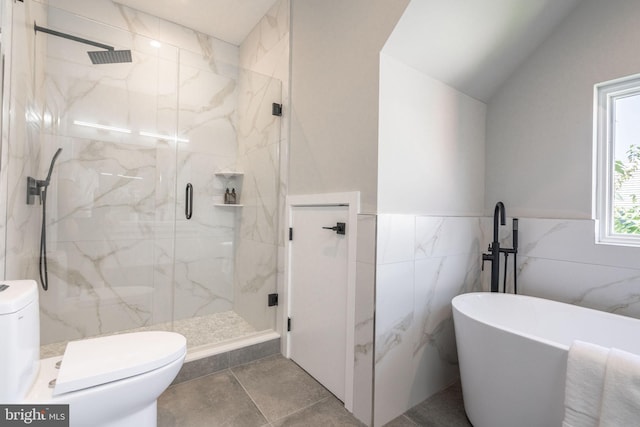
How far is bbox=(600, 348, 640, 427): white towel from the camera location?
89 cm

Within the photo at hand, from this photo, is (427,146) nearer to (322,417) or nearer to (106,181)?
(322,417)

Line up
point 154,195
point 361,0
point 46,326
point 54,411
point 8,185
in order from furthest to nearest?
point 154,195 < point 46,326 < point 361,0 < point 8,185 < point 54,411

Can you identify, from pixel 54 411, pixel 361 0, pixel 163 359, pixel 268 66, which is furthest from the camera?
pixel 268 66

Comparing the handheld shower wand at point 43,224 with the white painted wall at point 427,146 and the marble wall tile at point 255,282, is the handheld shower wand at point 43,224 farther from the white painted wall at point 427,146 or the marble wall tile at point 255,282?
the white painted wall at point 427,146

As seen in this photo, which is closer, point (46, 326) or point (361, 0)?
point (361, 0)

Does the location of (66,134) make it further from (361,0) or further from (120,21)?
(361,0)

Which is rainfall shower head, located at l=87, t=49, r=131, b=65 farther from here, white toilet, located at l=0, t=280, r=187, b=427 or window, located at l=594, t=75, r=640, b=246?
window, located at l=594, t=75, r=640, b=246

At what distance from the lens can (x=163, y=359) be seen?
3.90ft

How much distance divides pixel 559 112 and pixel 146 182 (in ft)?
9.89

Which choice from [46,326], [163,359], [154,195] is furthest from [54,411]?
[154,195]

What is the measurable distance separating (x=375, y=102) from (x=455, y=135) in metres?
0.77

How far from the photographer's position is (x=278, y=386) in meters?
1.84

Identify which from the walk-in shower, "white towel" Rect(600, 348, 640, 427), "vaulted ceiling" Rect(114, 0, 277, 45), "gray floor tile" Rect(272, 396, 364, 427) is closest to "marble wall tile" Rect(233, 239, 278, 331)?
the walk-in shower

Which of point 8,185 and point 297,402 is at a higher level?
point 8,185
